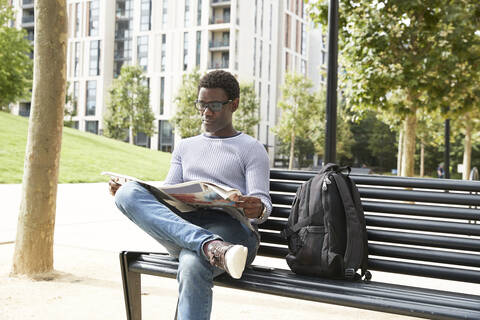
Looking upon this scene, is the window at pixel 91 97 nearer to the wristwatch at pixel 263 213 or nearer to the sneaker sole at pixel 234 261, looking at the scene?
the wristwatch at pixel 263 213

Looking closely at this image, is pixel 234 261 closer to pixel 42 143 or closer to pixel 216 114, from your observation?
pixel 216 114

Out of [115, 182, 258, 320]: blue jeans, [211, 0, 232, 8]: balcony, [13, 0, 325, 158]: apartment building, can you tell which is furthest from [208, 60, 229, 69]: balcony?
[115, 182, 258, 320]: blue jeans

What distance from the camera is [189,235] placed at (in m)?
2.70

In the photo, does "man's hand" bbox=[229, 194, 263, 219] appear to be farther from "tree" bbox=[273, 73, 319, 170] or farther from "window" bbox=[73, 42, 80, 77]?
"window" bbox=[73, 42, 80, 77]

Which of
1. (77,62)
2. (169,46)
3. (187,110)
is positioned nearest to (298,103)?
(187,110)

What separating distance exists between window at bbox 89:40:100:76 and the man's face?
203 ft

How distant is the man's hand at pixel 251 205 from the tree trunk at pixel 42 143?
227 centimetres

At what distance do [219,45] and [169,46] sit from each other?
5726 mm

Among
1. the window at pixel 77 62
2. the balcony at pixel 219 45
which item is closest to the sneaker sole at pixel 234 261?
the balcony at pixel 219 45

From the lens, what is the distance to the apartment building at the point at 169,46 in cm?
5753

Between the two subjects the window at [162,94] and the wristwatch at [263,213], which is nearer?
the wristwatch at [263,213]

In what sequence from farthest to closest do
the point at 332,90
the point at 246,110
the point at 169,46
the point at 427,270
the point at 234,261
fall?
the point at 169,46, the point at 246,110, the point at 332,90, the point at 427,270, the point at 234,261

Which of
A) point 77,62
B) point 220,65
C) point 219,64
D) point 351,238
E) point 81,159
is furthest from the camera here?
point 77,62

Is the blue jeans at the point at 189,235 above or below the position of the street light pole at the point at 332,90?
below
